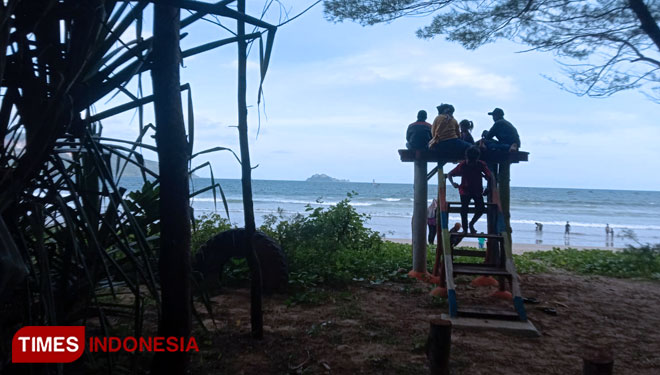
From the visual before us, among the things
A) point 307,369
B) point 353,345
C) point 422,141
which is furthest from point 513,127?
point 307,369

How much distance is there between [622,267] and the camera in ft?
27.6

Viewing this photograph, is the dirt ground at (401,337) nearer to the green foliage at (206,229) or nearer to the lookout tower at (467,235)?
the lookout tower at (467,235)

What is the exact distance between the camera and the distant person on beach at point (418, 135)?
23.4 ft

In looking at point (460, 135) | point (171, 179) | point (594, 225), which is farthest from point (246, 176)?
point (594, 225)

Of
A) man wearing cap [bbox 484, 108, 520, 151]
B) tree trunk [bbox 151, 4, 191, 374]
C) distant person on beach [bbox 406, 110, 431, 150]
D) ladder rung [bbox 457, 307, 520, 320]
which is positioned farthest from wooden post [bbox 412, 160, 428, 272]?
tree trunk [bbox 151, 4, 191, 374]

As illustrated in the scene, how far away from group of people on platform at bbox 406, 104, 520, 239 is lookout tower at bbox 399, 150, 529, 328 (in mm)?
103

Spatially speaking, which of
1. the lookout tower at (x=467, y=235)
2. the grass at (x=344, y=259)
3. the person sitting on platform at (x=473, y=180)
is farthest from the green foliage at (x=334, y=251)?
the person sitting on platform at (x=473, y=180)

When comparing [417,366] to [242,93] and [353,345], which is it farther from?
[242,93]

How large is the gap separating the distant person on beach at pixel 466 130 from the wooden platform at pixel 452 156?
502 mm

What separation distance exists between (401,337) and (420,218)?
10.4 ft

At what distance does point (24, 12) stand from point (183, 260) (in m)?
1.29

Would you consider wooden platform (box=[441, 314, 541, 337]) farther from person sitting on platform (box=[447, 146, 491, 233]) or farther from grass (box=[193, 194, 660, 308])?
person sitting on platform (box=[447, 146, 491, 233])

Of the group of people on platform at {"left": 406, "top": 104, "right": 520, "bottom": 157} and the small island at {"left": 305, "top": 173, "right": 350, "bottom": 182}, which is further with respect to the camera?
the small island at {"left": 305, "top": 173, "right": 350, "bottom": 182}

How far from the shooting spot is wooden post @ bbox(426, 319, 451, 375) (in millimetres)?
2617
